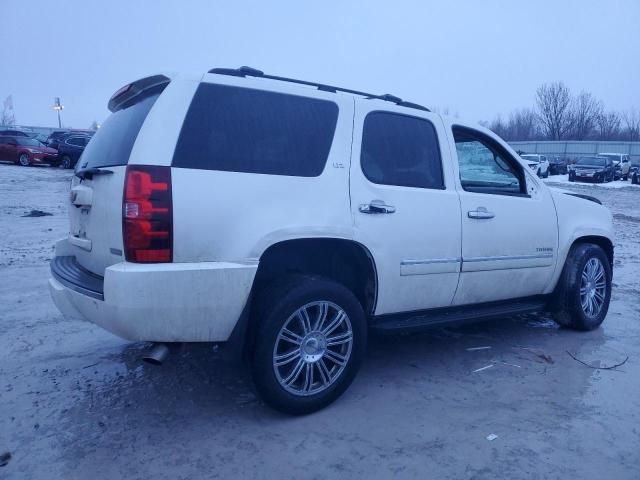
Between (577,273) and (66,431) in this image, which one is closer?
(66,431)

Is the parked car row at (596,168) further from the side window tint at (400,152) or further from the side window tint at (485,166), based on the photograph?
the side window tint at (400,152)

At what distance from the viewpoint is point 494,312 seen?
3.94m

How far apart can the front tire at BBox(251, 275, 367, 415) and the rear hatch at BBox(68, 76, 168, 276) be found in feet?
2.91

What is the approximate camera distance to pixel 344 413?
3.09 m

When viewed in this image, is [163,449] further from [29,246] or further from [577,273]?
[29,246]

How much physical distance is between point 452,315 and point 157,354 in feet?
6.98

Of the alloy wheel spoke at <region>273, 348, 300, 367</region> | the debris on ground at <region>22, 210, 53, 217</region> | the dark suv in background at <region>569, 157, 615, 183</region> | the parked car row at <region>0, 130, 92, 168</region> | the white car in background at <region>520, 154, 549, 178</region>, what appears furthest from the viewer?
the white car in background at <region>520, 154, 549, 178</region>

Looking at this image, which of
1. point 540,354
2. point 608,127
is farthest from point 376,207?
point 608,127

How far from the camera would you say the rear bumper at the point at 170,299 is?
2.48m

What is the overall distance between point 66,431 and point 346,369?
1.64 m

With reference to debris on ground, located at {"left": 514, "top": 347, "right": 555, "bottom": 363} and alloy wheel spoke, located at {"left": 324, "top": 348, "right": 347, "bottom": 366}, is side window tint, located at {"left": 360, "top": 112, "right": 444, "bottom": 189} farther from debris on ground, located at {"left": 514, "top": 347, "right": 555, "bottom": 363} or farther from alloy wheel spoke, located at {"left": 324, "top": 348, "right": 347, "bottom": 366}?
debris on ground, located at {"left": 514, "top": 347, "right": 555, "bottom": 363}

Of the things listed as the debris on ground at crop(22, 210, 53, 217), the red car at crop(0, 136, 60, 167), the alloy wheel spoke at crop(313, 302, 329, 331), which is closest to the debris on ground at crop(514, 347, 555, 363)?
the alloy wheel spoke at crop(313, 302, 329, 331)

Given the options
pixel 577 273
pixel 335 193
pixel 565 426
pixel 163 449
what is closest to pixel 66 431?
pixel 163 449

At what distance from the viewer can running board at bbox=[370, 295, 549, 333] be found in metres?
3.38
